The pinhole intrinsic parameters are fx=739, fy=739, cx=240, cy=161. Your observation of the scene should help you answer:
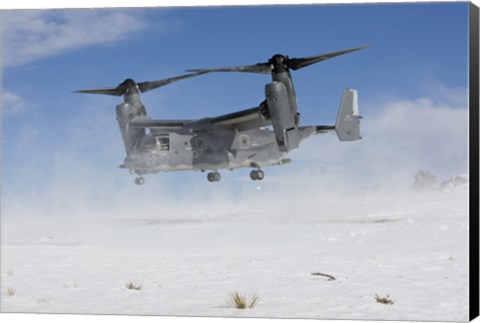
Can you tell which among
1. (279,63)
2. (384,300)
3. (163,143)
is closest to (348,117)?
(279,63)

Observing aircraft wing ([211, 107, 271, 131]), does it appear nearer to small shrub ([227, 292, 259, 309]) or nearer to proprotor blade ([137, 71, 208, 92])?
proprotor blade ([137, 71, 208, 92])

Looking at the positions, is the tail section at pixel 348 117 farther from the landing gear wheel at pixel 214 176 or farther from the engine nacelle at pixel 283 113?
the landing gear wheel at pixel 214 176

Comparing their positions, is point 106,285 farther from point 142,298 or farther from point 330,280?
point 330,280

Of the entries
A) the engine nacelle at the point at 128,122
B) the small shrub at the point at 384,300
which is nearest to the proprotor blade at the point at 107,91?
the engine nacelle at the point at 128,122

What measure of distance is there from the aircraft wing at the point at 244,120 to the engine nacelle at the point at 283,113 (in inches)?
23.4

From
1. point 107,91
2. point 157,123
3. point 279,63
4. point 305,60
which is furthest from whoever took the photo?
point 157,123

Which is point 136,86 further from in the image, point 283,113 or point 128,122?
point 283,113

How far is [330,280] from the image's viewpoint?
11.7m

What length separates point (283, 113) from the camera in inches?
526

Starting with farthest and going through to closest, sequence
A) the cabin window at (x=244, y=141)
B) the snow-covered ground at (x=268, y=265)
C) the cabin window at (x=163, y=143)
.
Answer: the cabin window at (x=163, y=143) → the cabin window at (x=244, y=141) → the snow-covered ground at (x=268, y=265)

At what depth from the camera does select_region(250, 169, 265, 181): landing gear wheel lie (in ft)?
43.4

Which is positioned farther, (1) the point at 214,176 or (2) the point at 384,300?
(1) the point at 214,176

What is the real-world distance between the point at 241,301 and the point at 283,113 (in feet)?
11.7

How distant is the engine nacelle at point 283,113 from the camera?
43.5 feet
